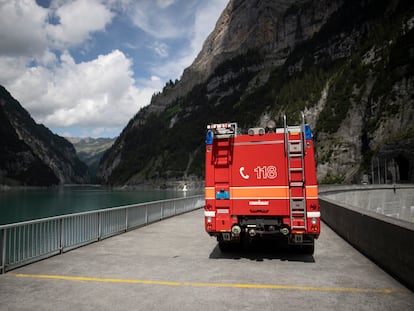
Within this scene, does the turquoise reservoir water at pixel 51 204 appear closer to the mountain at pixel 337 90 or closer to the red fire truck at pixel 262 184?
the red fire truck at pixel 262 184

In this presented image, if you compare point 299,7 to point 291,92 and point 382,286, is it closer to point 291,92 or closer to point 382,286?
point 291,92

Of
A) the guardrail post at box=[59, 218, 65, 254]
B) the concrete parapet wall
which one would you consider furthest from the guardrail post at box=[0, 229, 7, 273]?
the concrete parapet wall

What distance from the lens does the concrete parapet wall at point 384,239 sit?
19.9ft

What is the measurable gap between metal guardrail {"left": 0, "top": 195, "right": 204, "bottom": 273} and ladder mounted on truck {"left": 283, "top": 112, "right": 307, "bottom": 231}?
255 inches

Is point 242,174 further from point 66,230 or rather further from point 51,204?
point 51,204

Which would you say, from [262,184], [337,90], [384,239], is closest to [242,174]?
[262,184]

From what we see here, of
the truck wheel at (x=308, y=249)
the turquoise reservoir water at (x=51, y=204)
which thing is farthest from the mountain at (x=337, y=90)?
the truck wheel at (x=308, y=249)

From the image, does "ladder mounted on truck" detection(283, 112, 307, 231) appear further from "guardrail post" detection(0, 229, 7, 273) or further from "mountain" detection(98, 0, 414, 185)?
"mountain" detection(98, 0, 414, 185)

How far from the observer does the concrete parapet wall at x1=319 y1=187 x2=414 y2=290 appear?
6059 millimetres

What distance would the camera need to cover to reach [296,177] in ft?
25.8

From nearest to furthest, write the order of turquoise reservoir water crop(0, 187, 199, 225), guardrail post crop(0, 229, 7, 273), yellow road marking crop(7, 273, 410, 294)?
1. yellow road marking crop(7, 273, 410, 294)
2. guardrail post crop(0, 229, 7, 273)
3. turquoise reservoir water crop(0, 187, 199, 225)

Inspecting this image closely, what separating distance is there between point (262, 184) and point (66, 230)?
6.29m

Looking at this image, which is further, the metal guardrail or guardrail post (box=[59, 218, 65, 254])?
guardrail post (box=[59, 218, 65, 254])

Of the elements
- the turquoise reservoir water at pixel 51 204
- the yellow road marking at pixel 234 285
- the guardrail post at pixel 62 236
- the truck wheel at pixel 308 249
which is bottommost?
the turquoise reservoir water at pixel 51 204
